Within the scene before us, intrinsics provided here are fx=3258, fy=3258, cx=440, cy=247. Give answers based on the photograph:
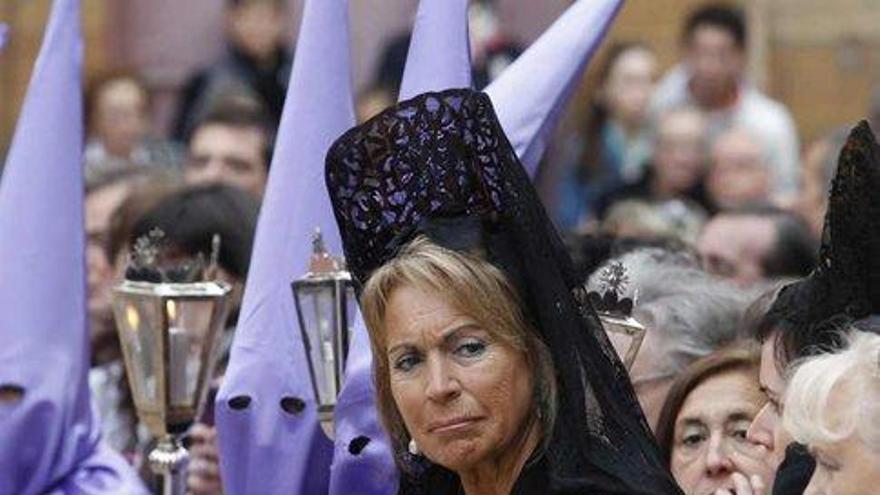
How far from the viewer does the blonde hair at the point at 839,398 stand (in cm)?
557

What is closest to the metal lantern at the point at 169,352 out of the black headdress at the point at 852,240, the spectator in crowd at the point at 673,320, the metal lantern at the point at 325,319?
the metal lantern at the point at 325,319

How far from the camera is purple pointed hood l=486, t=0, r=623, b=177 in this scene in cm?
715

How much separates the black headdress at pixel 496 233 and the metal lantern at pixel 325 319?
633 millimetres

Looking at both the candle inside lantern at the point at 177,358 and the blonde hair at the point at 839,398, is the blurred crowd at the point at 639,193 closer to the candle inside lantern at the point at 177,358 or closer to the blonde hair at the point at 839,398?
the blonde hair at the point at 839,398

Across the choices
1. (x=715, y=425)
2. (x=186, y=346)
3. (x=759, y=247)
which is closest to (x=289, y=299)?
(x=186, y=346)

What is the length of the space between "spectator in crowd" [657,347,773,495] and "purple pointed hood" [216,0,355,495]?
776 mm

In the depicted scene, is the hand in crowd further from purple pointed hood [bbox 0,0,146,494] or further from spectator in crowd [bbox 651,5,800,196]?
spectator in crowd [bbox 651,5,800,196]

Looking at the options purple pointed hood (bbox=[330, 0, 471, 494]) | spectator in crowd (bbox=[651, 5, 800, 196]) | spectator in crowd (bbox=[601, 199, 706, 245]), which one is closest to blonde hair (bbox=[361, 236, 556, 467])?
purple pointed hood (bbox=[330, 0, 471, 494])

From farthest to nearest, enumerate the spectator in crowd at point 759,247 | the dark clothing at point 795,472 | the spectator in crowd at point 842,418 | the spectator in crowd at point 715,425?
the spectator in crowd at point 759,247, the spectator in crowd at point 715,425, the dark clothing at point 795,472, the spectator in crowd at point 842,418

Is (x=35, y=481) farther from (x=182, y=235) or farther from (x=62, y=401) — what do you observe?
(x=182, y=235)

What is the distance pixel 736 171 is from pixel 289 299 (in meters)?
5.18

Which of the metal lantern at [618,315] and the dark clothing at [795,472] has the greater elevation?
the metal lantern at [618,315]

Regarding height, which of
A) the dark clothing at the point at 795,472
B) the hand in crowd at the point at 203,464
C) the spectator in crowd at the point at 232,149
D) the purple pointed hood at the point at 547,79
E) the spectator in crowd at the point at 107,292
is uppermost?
the purple pointed hood at the point at 547,79

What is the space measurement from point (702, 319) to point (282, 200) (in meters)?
1.15
